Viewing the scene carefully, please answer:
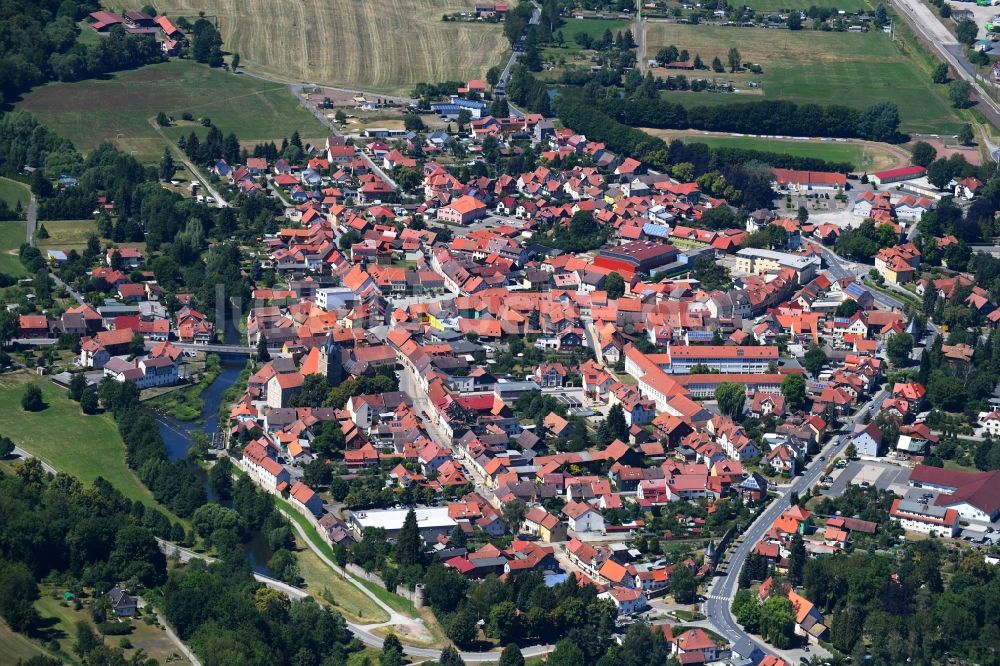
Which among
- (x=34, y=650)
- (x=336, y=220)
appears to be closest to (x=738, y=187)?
(x=336, y=220)

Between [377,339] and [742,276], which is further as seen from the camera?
[742,276]

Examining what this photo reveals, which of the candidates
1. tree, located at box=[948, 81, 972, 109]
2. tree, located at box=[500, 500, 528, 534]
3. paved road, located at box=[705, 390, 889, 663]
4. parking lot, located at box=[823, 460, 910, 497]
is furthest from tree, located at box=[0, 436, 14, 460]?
tree, located at box=[948, 81, 972, 109]

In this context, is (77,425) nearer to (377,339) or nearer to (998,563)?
(377,339)

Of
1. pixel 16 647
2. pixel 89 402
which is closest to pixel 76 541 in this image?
pixel 16 647

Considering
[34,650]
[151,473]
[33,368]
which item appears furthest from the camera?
[33,368]

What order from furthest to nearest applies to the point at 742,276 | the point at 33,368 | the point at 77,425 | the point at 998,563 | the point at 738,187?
the point at 738,187
the point at 742,276
the point at 33,368
the point at 77,425
the point at 998,563

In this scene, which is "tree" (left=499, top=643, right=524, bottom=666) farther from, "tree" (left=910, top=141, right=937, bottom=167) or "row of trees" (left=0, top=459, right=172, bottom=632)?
"tree" (left=910, top=141, right=937, bottom=167)

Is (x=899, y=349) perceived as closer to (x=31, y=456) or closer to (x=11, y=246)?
(x=31, y=456)
